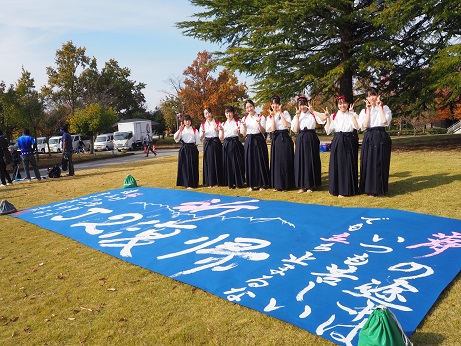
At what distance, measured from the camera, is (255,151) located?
8164 mm

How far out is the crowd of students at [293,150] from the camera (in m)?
6.58

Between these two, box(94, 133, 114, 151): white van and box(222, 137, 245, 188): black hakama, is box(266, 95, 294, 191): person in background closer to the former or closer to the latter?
box(222, 137, 245, 188): black hakama

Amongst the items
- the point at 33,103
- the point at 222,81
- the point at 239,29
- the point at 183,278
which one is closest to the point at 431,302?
the point at 183,278

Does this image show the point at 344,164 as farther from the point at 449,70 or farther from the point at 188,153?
the point at 449,70

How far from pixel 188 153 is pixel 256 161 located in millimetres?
1878

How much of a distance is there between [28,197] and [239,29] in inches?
516

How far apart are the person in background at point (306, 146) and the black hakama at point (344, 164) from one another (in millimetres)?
478

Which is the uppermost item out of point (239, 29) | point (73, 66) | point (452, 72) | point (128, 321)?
point (73, 66)

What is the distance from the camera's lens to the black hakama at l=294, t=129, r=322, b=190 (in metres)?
7.31

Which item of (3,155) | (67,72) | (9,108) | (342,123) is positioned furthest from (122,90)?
(342,123)

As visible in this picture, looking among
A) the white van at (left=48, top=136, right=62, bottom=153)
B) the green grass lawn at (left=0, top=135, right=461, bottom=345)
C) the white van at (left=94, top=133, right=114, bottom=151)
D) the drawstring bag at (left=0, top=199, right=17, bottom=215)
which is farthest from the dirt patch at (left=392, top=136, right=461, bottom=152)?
the white van at (left=48, top=136, right=62, bottom=153)

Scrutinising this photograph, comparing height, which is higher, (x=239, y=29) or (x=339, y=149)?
(x=239, y=29)

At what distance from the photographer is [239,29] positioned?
18406 mm

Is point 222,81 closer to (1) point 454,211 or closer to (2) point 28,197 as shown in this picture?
(2) point 28,197
